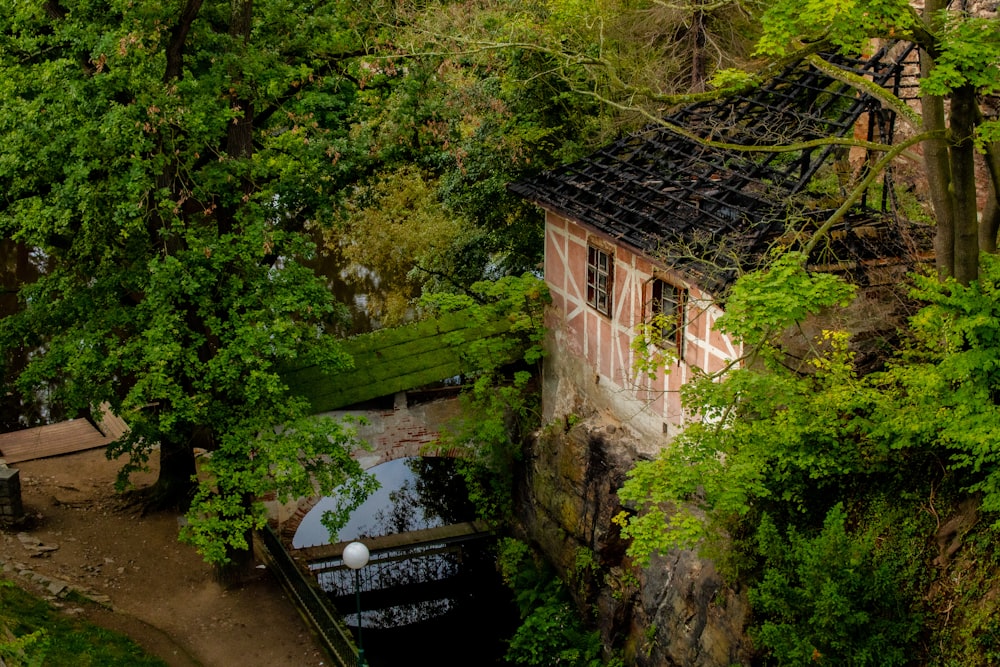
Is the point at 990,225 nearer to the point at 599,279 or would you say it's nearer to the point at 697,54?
the point at 599,279

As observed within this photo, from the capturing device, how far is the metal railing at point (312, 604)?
15727 millimetres

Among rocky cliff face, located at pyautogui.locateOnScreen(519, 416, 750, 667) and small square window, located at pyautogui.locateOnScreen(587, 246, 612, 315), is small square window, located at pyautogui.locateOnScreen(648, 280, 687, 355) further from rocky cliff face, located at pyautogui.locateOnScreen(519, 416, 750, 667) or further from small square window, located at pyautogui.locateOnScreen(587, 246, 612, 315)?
rocky cliff face, located at pyautogui.locateOnScreen(519, 416, 750, 667)

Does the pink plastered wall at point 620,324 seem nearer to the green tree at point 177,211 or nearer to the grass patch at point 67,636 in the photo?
the green tree at point 177,211

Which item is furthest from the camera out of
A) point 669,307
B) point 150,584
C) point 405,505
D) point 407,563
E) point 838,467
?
point 405,505

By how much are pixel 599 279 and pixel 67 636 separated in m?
9.35

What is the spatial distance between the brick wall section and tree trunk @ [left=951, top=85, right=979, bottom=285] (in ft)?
47.1

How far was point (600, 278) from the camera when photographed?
692 inches

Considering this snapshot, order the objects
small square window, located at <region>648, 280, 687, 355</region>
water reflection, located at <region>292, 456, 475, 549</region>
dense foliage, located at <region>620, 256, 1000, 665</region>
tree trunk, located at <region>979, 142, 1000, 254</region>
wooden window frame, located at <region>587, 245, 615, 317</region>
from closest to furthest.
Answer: dense foliage, located at <region>620, 256, 1000, 665</region> < tree trunk, located at <region>979, 142, 1000, 254</region> < small square window, located at <region>648, 280, 687, 355</region> < wooden window frame, located at <region>587, 245, 615, 317</region> < water reflection, located at <region>292, 456, 475, 549</region>

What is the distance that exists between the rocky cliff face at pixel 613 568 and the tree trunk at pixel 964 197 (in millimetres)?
4716

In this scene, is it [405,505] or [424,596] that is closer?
[424,596]

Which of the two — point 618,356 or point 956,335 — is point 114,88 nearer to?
point 618,356

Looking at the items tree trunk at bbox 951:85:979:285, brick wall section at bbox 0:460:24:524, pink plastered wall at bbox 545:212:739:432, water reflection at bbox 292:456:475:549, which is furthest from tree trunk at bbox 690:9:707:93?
brick wall section at bbox 0:460:24:524

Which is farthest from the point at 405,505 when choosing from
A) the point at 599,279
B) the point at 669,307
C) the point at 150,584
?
the point at 669,307

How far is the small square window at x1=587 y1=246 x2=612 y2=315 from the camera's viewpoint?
1725cm
